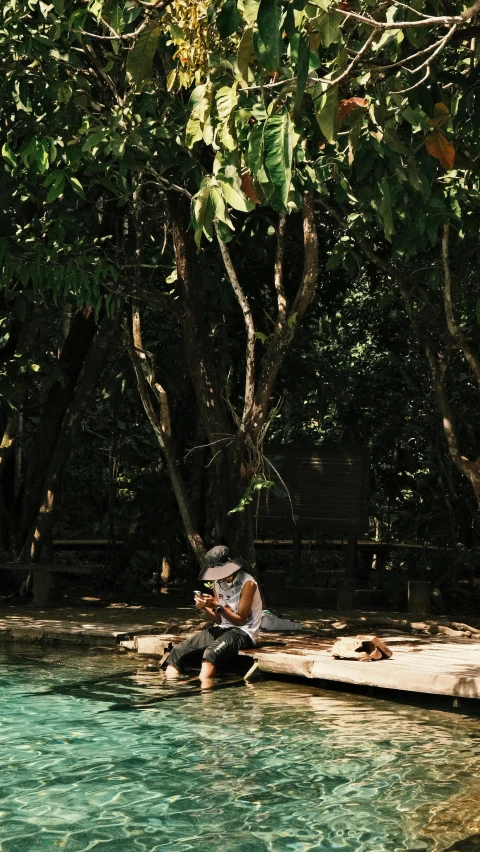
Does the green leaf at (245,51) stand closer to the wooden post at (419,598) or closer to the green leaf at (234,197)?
the green leaf at (234,197)

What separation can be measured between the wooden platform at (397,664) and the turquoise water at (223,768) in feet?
0.66

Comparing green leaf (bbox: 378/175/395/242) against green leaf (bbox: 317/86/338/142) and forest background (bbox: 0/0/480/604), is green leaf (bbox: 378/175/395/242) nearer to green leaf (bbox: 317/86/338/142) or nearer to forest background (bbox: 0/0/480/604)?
forest background (bbox: 0/0/480/604)

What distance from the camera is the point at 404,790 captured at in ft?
24.2

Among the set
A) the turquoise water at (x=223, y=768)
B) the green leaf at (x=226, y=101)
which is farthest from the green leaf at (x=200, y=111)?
the turquoise water at (x=223, y=768)

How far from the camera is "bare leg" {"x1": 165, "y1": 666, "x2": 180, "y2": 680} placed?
445 inches

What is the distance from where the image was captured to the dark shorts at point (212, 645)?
11258mm

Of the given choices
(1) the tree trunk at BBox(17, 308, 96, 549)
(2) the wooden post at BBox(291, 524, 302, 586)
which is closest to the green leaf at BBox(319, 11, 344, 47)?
(1) the tree trunk at BBox(17, 308, 96, 549)

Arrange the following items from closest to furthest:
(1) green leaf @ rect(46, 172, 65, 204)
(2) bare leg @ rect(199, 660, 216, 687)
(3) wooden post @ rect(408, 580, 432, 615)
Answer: (1) green leaf @ rect(46, 172, 65, 204) < (2) bare leg @ rect(199, 660, 216, 687) < (3) wooden post @ rect(408, 580, 432, 615)

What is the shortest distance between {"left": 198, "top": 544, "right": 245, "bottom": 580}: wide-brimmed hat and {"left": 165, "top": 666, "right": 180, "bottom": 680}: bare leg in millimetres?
897

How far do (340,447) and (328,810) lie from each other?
943 centimetres

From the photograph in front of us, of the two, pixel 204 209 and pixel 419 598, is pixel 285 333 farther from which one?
pixel 204 209

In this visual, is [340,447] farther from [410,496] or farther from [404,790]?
[404,790]

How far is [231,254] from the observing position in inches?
591

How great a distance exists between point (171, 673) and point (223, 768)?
3480 millimetres
